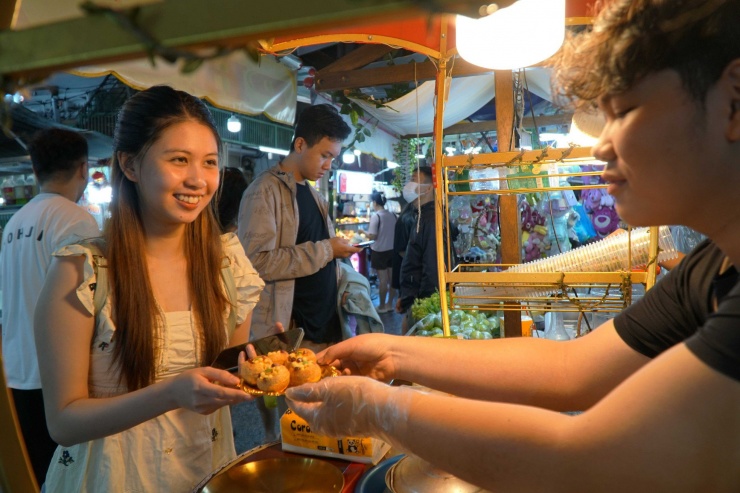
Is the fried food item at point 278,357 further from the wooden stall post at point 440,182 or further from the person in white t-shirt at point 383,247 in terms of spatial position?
the person in white t-shirt at point 383,247

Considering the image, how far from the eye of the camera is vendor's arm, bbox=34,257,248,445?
56.6 inches

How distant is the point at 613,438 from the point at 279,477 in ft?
2.97

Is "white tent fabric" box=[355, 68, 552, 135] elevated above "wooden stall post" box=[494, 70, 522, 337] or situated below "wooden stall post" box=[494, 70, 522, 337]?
above

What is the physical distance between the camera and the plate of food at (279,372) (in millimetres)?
1608

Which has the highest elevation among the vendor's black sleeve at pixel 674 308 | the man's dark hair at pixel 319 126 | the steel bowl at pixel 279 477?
the man's dark hair at pixel 319 126

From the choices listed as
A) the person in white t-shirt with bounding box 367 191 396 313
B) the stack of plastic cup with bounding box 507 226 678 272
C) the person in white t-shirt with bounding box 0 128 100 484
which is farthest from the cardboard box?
the person in white t-shirt with bounding box 367 191 396 313

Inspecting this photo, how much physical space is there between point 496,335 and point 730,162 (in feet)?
9.62

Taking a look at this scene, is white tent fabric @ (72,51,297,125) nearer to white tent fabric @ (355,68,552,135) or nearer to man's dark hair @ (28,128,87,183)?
man's dark hair @ (28,128,87,183)

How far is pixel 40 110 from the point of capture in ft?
30.6

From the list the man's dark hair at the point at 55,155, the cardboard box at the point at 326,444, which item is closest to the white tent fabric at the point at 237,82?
the man's dark hair at the point at 55,155

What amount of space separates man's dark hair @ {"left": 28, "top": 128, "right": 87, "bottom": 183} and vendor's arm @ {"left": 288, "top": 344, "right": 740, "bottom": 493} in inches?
114

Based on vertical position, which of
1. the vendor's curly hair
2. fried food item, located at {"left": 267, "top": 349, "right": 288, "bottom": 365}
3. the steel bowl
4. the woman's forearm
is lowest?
the steel bowl

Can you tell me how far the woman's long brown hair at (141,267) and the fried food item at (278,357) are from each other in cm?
17

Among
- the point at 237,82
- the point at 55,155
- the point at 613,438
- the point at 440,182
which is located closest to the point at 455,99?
the point at 237,82
